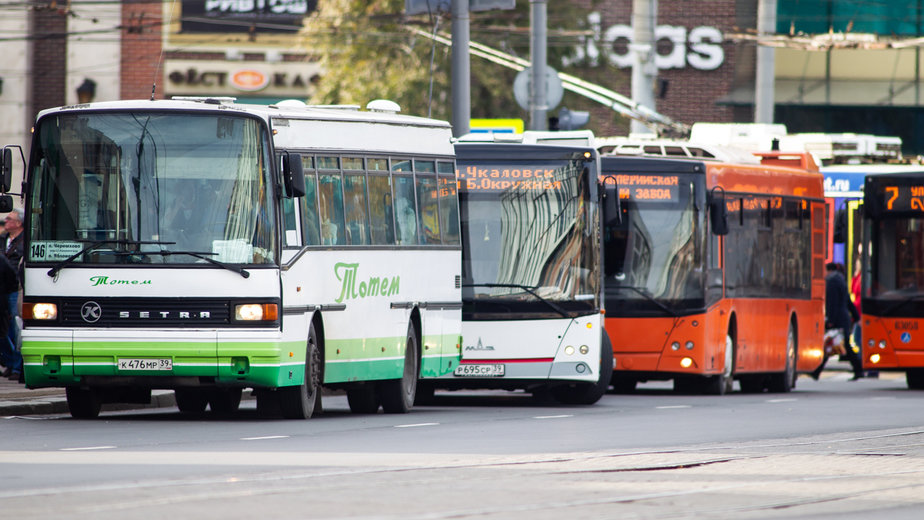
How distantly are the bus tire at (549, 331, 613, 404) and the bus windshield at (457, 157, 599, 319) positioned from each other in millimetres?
977

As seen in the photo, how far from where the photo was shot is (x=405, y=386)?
19.2 meters

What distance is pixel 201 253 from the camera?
53.3 feet

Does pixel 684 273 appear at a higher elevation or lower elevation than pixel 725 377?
higher

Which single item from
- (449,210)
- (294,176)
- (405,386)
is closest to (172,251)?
(294,176)

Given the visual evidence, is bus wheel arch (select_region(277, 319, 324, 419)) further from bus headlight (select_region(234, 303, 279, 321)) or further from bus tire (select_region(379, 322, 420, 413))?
bus tire (select_region(379, 322, 420, 413))

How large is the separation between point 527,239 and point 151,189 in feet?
18.3

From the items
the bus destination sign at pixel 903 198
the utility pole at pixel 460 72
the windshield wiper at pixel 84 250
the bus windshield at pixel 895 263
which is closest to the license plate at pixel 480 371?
the windshield wiper at pixel 84 250

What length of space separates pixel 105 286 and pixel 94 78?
28.1 m

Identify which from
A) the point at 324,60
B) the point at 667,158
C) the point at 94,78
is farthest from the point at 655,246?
the point at 94,78

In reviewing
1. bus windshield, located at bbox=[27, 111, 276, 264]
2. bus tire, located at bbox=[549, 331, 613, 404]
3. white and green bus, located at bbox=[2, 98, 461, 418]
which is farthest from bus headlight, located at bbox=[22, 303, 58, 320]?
bus tire, located at bbox=[549, 331, 613, 404]

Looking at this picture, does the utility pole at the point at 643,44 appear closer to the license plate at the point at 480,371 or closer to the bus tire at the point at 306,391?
the license plate at the point at 480,371

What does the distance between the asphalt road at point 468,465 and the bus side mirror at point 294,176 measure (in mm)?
1941

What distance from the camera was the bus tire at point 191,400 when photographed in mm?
19000

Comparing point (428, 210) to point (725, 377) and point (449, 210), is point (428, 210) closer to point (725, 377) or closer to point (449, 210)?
point (449, 210)
